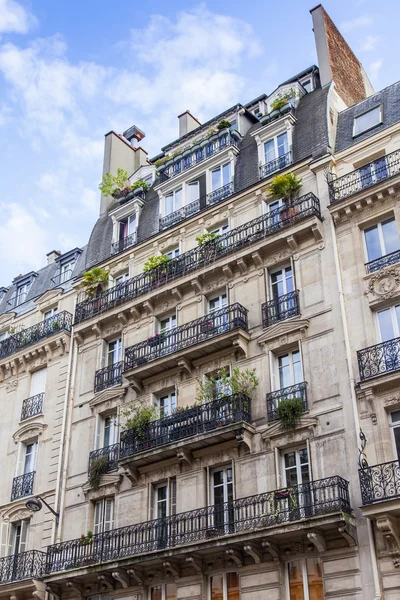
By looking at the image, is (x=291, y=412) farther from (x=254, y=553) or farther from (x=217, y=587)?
(x=217, y=587)

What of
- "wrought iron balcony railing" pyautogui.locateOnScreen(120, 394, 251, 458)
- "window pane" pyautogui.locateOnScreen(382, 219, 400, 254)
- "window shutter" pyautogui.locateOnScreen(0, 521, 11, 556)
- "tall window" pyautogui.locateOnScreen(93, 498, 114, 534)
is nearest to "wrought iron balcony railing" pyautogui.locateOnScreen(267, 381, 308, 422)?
"wrought iron balcony railing" pyautogui.locateOnScreen(120, 394, 251, 458)

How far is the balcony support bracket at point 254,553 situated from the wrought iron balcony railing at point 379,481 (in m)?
2.85

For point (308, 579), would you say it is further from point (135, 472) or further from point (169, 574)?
point (135, 472)

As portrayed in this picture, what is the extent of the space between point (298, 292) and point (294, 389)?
2.76 m

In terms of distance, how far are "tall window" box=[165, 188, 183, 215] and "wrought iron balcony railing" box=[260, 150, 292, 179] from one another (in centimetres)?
332

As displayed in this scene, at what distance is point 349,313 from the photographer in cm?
1858

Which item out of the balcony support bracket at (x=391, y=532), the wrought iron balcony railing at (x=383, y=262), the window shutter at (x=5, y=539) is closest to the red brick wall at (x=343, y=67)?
the wrought iron balcony railing at (x=383, y=262)

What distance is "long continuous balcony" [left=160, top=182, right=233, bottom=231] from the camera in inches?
930

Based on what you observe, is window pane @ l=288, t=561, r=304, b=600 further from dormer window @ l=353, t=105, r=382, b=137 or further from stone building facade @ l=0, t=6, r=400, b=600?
dormer window @ l=353, t=105, r=382, b=137

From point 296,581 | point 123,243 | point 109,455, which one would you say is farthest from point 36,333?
point 296,581

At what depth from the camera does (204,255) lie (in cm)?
2244

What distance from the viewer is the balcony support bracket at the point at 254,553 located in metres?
16.6

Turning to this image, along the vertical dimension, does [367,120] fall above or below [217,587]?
above

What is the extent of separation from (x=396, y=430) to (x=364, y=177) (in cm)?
705
